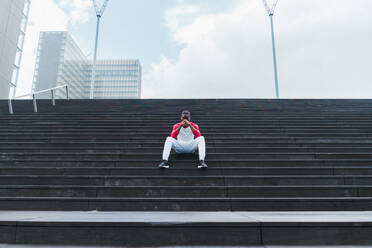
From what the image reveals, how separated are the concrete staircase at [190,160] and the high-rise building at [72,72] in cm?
6800

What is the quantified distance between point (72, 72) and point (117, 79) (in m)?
23.0

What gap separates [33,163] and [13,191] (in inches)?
40.3

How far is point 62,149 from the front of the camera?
5.27 metres

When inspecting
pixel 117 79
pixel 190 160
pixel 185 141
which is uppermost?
pixel 117 79

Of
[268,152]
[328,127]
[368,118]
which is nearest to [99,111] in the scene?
[268,152]

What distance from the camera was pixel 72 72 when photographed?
87.3 m

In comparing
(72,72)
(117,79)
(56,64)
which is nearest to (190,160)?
(117,79)

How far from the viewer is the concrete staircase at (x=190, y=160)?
125 inches

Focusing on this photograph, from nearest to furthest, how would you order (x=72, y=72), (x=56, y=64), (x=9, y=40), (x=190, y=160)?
(x=190, y=160) → (x=9, y=40) → (x=56, y=64) → (x=72, y=72)

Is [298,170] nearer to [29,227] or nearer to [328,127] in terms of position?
[328,127]

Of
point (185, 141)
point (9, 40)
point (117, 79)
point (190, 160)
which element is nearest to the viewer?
point (190, 160)

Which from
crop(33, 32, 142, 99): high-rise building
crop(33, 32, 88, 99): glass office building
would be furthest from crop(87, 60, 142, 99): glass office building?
crop(33, 32, 88, 99): glass office building

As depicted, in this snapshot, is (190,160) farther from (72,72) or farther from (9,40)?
(72,72)

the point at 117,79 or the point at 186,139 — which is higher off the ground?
the point at 117,79
